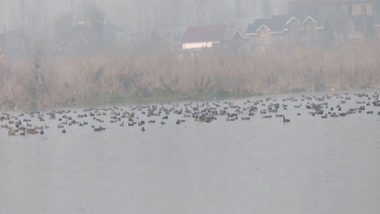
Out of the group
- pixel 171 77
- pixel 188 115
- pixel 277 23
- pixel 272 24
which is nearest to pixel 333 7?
pixel 277 23

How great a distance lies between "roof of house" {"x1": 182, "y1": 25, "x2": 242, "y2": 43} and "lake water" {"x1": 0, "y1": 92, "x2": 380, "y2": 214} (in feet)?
219

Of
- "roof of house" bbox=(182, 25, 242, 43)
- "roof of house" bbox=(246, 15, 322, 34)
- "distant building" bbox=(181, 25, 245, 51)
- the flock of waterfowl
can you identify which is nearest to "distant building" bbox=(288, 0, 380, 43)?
"roof of house" bbox=(246, 15, 322, 34)

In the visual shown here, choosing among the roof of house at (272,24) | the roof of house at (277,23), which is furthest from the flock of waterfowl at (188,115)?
the roof of house at (272,24)

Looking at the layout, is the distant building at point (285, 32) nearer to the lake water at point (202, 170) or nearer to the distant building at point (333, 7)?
the distant building at point (333, 7)

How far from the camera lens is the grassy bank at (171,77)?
52.4m

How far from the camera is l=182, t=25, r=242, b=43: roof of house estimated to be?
9796 cm

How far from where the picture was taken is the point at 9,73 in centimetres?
5462

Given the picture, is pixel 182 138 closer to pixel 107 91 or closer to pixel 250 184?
pixel 250 184

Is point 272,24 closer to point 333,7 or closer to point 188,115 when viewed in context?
point 333,7

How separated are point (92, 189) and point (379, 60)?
3923 centimetres

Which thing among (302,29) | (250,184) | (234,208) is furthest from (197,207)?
(302,29)

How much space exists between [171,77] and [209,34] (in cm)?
4576

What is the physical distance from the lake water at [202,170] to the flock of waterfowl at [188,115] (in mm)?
2526

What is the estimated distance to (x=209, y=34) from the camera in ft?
326
